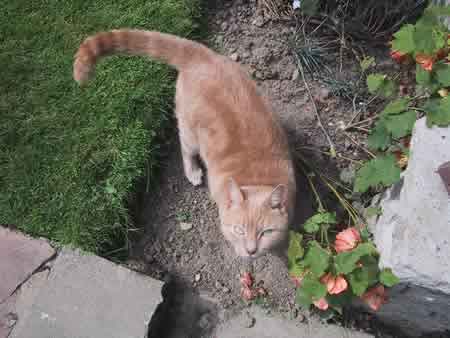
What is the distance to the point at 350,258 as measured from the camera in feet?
5.65

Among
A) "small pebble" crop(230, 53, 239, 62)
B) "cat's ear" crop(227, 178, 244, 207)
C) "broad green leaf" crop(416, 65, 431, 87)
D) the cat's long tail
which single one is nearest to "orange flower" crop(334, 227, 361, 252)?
"cat's ear" crop(227, 178, 244, 207)

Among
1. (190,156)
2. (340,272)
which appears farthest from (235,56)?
(340,272)

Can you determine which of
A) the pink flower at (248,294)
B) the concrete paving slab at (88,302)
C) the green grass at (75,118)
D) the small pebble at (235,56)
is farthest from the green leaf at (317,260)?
the small pebble at (235,56)

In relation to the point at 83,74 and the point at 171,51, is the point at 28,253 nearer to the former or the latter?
the point at 83,74

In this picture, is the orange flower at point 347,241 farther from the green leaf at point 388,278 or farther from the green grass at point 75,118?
the green grass at point 75,118

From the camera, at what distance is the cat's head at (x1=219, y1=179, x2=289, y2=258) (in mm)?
1881

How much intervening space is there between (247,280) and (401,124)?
1122mm

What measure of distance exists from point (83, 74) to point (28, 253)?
1.00 meters

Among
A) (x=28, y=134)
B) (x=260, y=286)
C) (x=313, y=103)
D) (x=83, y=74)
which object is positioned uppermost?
(x=83, y=74)

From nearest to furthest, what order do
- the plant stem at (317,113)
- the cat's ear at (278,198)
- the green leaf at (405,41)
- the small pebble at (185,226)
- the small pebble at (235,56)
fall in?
the cat's ear at (278,198), the green leaf at (405,41), the small pebble at (185,226), the plant stem at (317,113), the small pebble at (235,56)

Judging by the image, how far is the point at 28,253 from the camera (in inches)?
88.1

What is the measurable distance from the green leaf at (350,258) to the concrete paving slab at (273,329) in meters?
0.57

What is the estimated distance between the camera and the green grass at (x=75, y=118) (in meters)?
2.31

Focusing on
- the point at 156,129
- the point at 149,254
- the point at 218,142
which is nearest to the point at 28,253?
the point at 149,254
